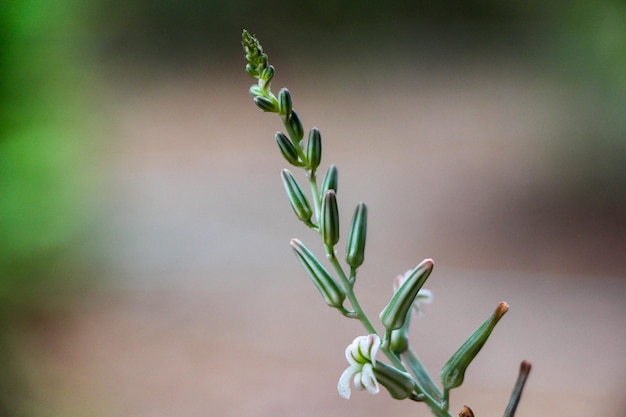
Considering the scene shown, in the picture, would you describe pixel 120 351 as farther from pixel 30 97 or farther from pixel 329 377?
pixel 30 97

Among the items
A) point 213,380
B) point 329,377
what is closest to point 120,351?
point 213,380

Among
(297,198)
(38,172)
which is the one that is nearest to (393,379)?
(297,198)

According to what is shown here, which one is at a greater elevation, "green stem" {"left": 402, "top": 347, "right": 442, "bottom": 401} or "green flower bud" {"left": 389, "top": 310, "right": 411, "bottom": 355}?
"green flower bud" {"left": 389, "top": 310, "right": 411, "bottom": 355}

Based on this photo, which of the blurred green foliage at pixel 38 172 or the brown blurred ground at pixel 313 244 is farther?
the brown blurred ground at pixel 313 244

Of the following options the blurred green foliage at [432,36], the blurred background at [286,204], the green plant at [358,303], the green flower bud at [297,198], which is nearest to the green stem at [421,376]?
the green plant at [358,303]

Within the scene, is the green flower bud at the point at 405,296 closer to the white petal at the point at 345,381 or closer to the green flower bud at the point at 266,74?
the white petal at the point at 345,381

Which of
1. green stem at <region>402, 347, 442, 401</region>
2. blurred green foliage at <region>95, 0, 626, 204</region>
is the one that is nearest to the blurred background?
blurred green foliage at <region>95, 0, 626, 204</region>

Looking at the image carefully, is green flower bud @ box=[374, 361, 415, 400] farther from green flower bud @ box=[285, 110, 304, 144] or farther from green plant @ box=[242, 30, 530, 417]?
green flower bud @ box=[285, 110, 304, 144]
